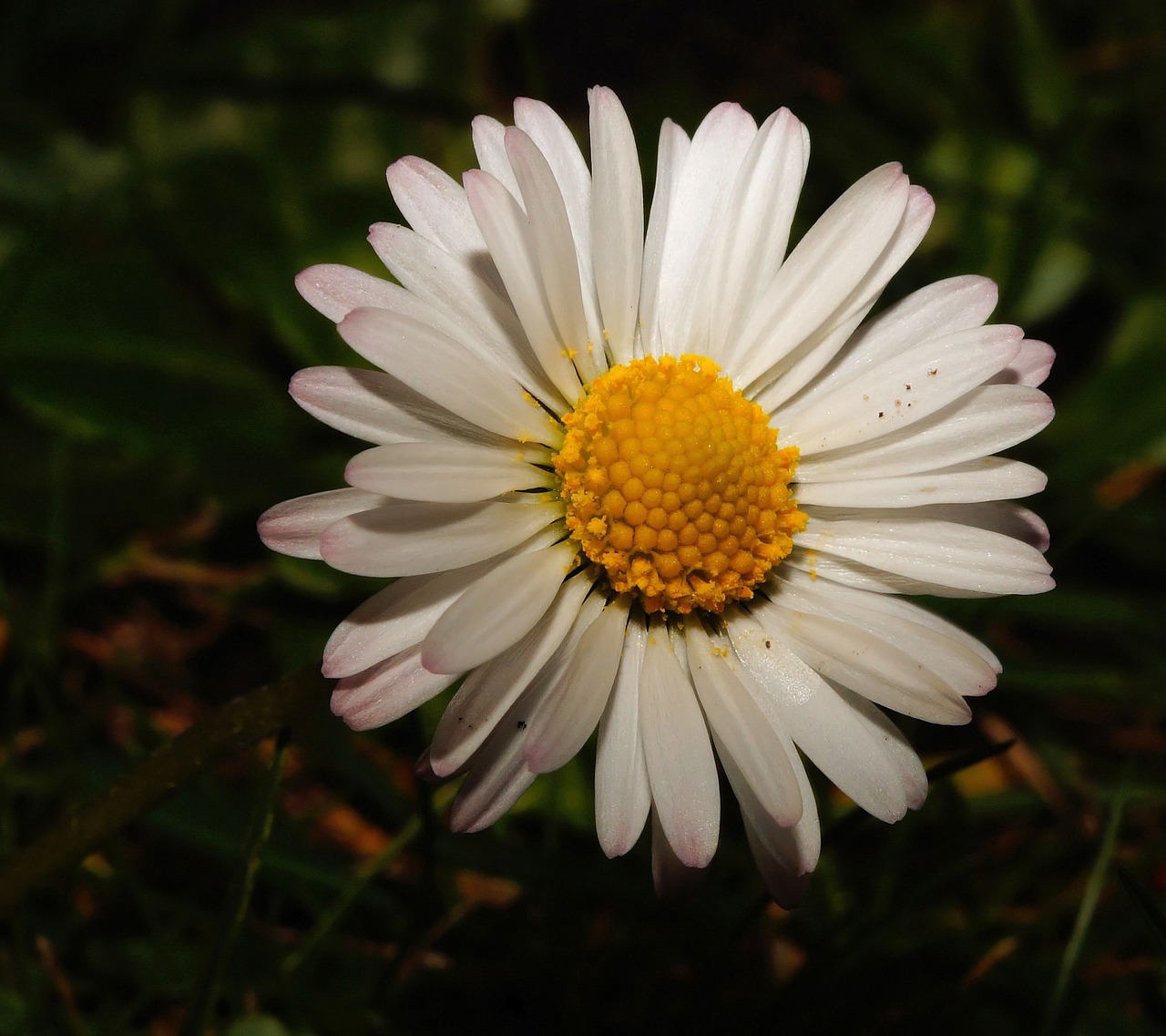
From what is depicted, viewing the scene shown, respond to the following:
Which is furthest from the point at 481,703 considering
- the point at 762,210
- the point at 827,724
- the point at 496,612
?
the point at 762,210

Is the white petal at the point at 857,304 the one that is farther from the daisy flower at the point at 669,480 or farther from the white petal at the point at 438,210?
the white petal at the point at 438,210

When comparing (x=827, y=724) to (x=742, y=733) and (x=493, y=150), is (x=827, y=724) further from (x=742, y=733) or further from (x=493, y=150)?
(x=493, y=150)

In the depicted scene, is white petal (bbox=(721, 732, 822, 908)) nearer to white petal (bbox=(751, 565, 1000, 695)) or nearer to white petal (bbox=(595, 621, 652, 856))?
white petal (bbox=(595, 621, 652, 856))

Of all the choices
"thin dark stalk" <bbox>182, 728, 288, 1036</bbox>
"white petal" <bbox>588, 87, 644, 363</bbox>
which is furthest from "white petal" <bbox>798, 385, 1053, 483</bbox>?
"thin dark stalk" <bbox>182, 728, 288, 1036</bbox>

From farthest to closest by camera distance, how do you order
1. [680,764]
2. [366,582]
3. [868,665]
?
1. [366,582]
2. [868,665]
3. [680,764]

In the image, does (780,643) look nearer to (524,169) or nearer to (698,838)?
(698,838)

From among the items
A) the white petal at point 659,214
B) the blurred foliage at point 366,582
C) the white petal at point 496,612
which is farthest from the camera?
the blurred foliage at point 366,582

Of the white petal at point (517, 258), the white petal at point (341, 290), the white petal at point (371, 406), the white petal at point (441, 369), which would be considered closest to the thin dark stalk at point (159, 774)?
the white petal at point (371, 406)
